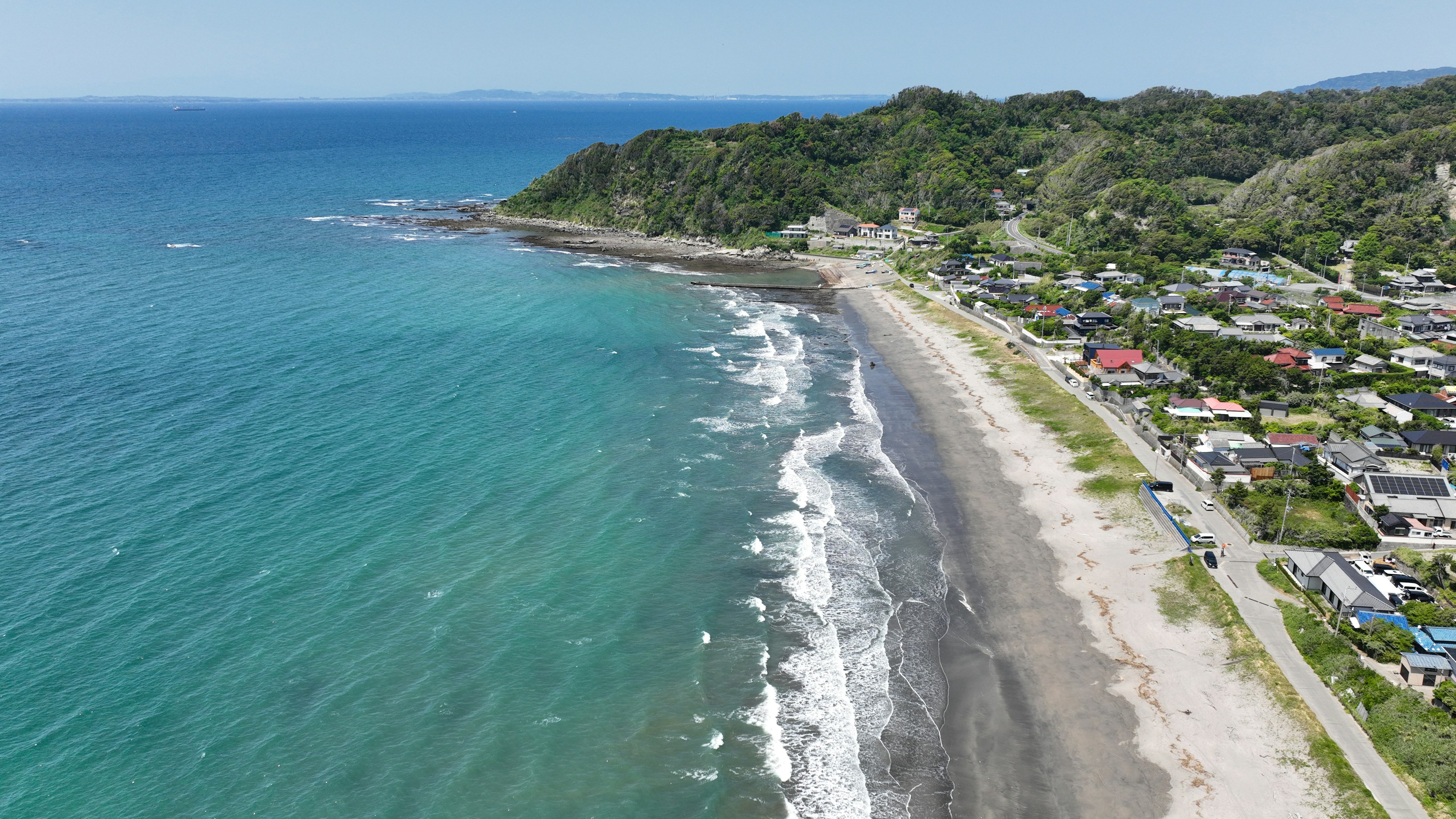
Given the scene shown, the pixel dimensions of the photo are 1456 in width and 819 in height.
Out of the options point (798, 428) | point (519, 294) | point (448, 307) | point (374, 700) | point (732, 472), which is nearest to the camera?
point (374, 700)

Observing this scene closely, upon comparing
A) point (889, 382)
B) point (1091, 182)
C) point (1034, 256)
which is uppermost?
point (1091, 182)

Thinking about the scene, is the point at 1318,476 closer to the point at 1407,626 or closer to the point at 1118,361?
the point at 1407,626

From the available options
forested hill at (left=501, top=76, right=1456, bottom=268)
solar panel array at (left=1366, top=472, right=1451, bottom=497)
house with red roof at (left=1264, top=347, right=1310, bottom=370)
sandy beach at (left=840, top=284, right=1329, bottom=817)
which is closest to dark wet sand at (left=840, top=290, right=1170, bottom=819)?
sandy beach at (left=840, top=284, right=1329, bottom=817)

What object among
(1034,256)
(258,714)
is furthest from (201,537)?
(1034,256)

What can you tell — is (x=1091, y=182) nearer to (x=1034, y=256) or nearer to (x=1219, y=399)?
(x=1034, y=256)

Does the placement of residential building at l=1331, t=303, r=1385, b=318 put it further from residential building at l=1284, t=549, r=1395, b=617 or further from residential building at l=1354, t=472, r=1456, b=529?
residential building at l=1284, t=549, r=1395, b=617
